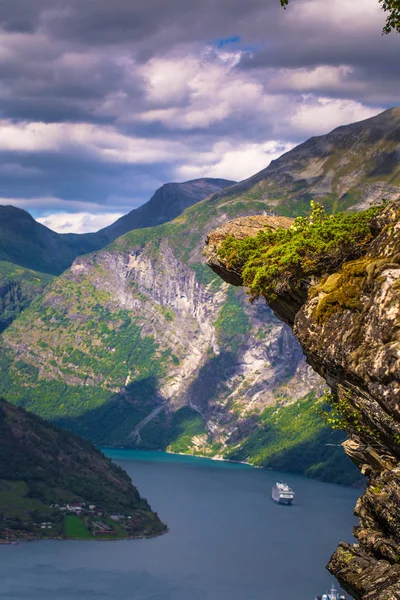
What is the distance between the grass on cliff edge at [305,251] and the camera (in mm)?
33531

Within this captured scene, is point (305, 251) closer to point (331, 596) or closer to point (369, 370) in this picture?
point (369, 370)

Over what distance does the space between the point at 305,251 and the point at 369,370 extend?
357 inches

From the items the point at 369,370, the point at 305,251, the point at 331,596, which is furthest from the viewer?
the point at 331,596

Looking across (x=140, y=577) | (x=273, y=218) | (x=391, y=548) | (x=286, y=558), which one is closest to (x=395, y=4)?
(x=273, y=218)

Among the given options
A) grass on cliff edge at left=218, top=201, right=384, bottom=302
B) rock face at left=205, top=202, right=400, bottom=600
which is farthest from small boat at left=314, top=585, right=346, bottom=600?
rock face at left=205, top=202, right=400, bottom=600

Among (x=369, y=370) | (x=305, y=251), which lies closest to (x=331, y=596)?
(x=305, y=251)

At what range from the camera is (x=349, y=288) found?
95.7 feet

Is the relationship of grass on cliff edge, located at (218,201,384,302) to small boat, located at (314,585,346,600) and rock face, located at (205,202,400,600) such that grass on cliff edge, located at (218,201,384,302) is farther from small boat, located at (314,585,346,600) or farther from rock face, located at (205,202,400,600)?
small boat, located at (314,585,346,600)

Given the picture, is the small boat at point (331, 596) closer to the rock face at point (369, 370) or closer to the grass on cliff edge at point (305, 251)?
the grass on cliff edge at point (305, 251)

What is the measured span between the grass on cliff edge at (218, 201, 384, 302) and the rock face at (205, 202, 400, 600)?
4.30 ft

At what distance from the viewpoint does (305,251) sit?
34.2m

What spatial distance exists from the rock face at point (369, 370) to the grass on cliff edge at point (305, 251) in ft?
4.30

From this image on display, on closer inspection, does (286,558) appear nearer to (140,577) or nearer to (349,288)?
(140,577)

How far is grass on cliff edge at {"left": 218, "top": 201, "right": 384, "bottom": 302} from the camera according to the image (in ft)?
110
